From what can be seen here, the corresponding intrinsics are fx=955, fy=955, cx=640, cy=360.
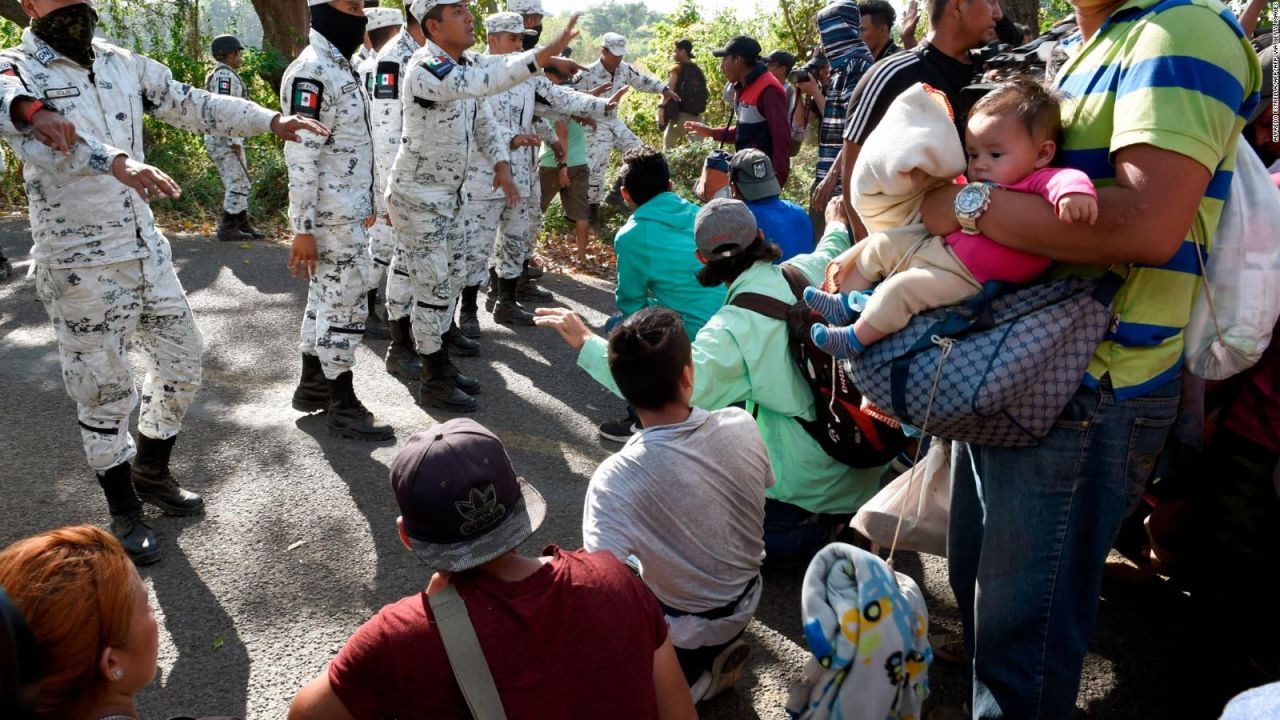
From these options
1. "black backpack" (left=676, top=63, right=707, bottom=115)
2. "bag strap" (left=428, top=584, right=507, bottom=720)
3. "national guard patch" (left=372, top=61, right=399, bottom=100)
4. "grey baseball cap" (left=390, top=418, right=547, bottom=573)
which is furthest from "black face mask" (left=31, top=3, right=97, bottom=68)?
"black backpack" (left=676, top=63, right=707, bottom=115)

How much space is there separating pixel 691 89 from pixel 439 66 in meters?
7.96

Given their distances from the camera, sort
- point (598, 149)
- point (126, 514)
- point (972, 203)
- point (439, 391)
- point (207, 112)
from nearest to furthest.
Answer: point (972, 203)
point (126, 514)
point (207, 112)
point (439, 391)
point (598, 149)

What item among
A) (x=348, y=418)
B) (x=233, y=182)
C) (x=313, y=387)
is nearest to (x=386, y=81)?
(x=313, y=387)

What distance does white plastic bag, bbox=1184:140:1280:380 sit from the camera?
214cm

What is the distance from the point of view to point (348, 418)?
5324 mm

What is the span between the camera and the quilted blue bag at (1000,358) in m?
2.22

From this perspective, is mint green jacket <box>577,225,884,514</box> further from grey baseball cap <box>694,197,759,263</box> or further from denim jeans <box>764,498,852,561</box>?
grey baseball cap <box>694,197,759,263</box>

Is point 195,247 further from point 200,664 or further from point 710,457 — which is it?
point 710,457

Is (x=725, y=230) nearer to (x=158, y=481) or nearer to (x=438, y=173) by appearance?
(x=438, y=173)

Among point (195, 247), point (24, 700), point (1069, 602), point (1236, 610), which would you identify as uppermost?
point (24, 700)

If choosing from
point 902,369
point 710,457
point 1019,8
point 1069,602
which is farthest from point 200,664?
point 1019,8

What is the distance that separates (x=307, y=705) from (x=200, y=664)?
5.56 feet

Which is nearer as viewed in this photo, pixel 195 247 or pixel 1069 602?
pixel 1069 602

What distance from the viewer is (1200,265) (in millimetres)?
2170
